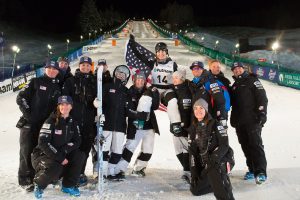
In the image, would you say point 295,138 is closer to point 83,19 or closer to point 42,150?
point 42,150

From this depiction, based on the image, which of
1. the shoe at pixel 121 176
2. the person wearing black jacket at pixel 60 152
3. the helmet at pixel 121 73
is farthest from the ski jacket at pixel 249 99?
the person wearing black jacket at pixel 60 152

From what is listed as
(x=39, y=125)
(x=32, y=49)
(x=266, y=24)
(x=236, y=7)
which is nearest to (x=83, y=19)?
(x=32, y=49)

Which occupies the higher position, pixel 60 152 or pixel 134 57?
pixel 134 57

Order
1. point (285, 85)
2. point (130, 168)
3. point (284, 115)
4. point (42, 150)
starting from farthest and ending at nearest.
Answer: point (285, 85) → point (284, 115) → point (130, 168) → point (42, 150)

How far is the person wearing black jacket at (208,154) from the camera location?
5.32 meters

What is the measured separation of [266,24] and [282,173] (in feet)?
343

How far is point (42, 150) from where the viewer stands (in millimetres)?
5582

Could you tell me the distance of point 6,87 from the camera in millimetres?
19266

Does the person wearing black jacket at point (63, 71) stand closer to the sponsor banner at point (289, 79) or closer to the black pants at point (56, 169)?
the black pants at point (56, 169)

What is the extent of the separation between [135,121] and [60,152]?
1.41 m

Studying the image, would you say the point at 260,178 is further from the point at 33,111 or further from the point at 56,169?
the point at 33,111

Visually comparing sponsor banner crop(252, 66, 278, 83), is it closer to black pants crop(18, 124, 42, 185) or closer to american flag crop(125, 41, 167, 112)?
american flag crop(125, 41, 167, 112)

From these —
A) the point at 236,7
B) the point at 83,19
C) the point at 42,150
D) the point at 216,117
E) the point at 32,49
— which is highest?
the point at 236,7

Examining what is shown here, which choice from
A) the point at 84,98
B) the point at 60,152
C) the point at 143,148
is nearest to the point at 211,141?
the point at 143,148
